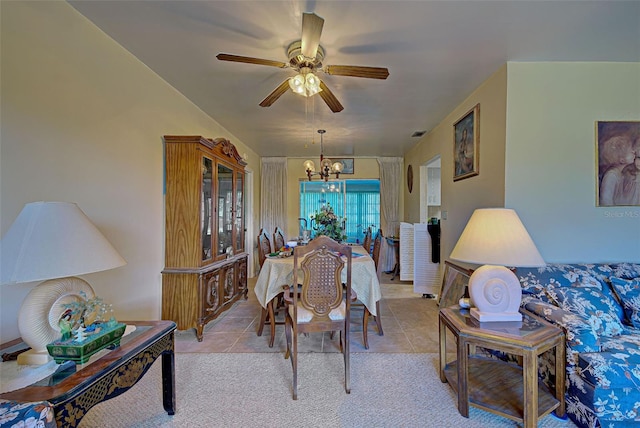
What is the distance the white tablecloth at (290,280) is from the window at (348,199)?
3.69m

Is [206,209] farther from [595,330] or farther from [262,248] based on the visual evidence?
[595,330]

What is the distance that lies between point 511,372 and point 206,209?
307cm

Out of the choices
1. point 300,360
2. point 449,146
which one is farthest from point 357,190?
point 300,360

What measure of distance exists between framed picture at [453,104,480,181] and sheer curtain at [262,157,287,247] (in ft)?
12.3

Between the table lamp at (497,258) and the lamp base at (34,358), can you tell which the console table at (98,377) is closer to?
the lamp base at (34,358)

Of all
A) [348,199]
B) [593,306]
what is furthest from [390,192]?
[593,306]

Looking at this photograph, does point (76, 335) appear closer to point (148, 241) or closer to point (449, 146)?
point (148, 241)

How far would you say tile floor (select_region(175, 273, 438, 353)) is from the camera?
2557mm

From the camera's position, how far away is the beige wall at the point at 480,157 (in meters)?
2.51

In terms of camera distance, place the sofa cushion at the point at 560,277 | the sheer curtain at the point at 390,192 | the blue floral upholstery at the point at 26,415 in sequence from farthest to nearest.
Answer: the sheer curtain at the point at 390,192
the sofa cushion at the point at 560,277
the blue floral upholstery at the point at 26,415

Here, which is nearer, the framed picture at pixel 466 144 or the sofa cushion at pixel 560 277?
the sofa cushion at pixel 560 277

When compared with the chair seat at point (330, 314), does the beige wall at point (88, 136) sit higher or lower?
higher

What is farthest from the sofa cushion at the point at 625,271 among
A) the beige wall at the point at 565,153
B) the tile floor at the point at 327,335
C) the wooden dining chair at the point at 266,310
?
the wooden dining chair at the point at 266,310

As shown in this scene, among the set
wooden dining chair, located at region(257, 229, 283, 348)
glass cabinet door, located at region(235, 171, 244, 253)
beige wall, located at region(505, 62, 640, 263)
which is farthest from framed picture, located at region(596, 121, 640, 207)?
glass cabinet door, located at region(235, 171, 244, 253)
